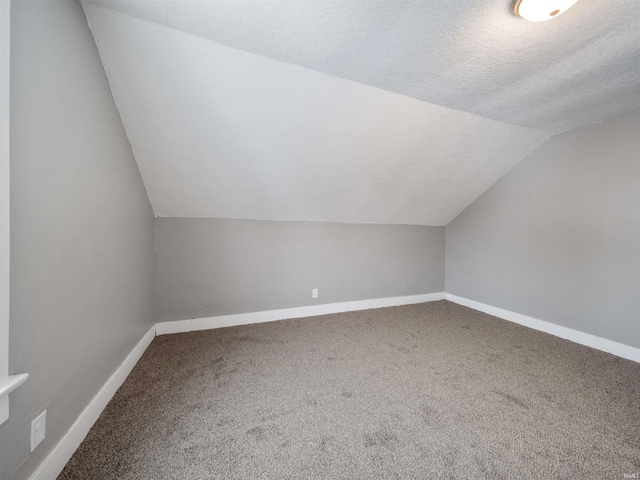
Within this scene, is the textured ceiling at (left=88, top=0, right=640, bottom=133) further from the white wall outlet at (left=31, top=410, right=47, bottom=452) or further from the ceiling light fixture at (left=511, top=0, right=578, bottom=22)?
the white wall outlet at (left=31, top=410, right=47, bottom=452)

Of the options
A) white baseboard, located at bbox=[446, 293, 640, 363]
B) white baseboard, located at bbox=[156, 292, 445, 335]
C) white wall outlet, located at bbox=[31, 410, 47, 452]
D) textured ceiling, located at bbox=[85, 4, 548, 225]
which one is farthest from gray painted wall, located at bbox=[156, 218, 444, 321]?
white wall outlet, located at bbox=[31, 410, 47, 452]

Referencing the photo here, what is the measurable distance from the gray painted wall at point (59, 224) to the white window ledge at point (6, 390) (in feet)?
0.12

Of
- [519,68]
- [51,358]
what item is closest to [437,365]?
[519,68]

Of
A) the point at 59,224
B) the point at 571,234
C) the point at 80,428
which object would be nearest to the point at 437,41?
the point at 59,224

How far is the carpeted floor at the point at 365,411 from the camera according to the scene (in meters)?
1.21

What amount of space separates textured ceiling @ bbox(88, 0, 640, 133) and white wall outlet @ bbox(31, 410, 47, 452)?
1.88m

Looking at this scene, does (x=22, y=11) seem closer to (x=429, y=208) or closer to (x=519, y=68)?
(x=519, y=68)

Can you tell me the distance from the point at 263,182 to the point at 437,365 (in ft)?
7.27

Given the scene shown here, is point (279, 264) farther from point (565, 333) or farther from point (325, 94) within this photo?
point (565, 333)

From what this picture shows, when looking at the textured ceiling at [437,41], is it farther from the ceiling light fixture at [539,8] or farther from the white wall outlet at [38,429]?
the white wall outlet at [38,429]

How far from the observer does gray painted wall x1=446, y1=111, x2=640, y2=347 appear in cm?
238

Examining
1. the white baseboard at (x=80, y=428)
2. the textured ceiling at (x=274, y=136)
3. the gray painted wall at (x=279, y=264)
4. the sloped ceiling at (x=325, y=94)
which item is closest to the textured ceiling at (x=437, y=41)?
the sloped ceiling at (x=325, y=94)

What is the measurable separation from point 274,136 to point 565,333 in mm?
3521

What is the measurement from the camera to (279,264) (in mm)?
3092
